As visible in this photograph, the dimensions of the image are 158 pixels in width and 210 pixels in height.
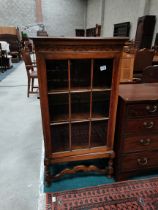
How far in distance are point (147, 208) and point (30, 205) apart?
0.91m

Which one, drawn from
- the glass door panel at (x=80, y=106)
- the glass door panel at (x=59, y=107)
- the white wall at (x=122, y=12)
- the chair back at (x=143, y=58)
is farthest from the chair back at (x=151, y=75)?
the white wall at (x=122, y=12)

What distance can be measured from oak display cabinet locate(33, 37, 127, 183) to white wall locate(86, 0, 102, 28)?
34.1ft

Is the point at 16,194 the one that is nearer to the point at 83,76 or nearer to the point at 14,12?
the point at 83,76

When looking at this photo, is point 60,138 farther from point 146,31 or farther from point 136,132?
point 146,31

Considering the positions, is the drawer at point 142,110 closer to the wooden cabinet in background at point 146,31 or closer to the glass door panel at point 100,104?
the glass door panel at point 100,104

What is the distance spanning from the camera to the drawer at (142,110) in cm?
129

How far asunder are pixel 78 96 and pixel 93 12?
1154cm

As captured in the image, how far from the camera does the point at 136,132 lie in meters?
1.40

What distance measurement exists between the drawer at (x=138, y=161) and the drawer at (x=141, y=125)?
231 millimetres

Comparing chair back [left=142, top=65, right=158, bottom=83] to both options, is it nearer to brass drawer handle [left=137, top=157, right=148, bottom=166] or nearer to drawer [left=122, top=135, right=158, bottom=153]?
drawer [left=122, top=135, right=158, bottom=153]

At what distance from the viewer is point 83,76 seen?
1286mm

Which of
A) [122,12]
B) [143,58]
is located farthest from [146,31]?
[122,12]

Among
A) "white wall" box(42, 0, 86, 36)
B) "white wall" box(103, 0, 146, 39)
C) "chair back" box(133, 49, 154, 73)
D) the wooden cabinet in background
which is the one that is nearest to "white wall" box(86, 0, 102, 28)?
"white wall" box(42, 0, 86, 36)

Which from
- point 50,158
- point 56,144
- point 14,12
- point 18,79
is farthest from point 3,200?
point 14,12
